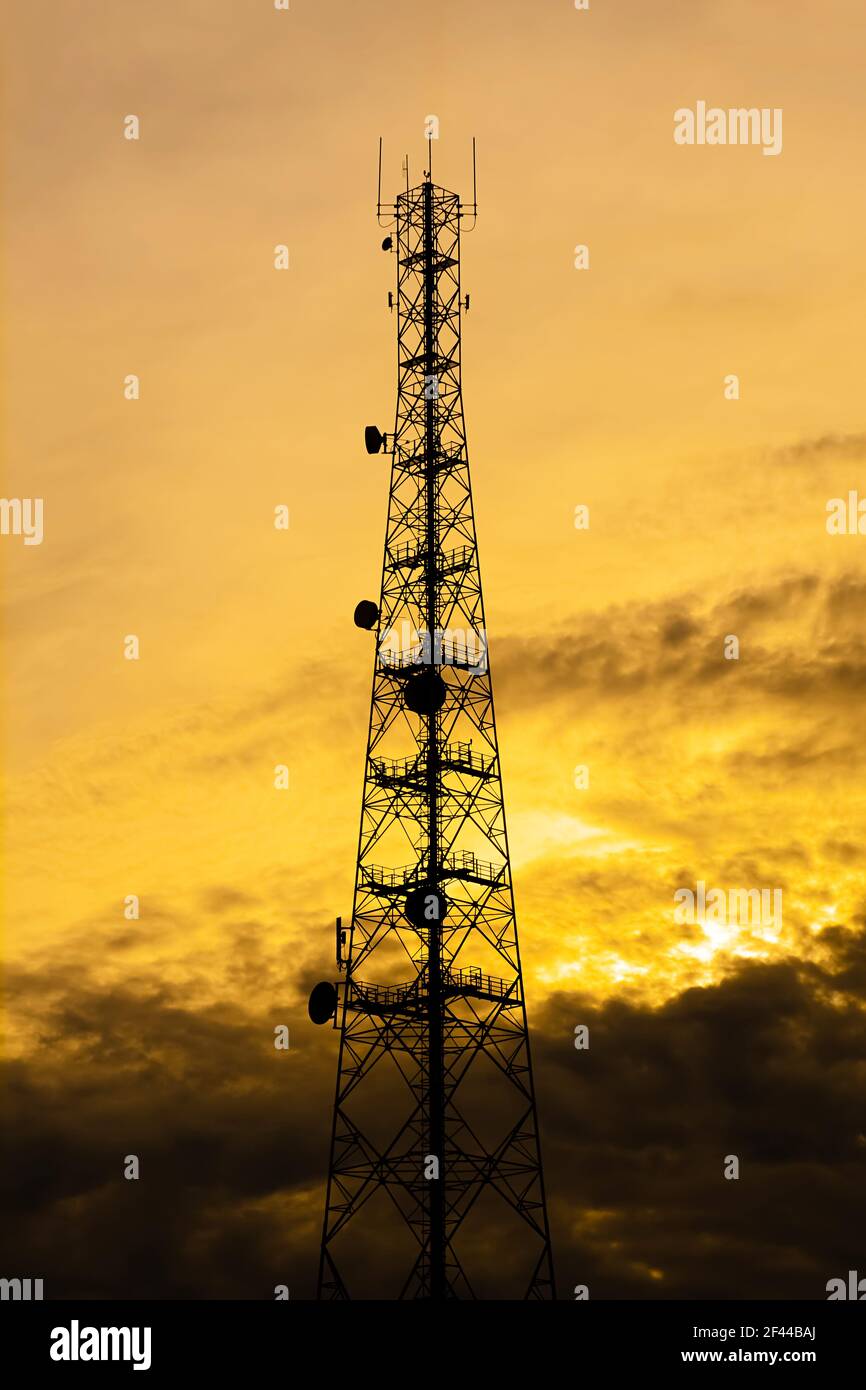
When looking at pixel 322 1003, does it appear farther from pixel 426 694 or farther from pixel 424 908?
pixel 426 694

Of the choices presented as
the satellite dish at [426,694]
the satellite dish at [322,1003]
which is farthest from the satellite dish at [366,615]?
the satellite dish at [322,1003]

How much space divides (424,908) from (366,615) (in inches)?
544

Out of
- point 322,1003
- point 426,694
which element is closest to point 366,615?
point 426,694

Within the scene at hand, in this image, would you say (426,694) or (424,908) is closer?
(424,908)

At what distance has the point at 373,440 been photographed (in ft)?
281

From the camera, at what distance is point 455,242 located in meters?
86.8

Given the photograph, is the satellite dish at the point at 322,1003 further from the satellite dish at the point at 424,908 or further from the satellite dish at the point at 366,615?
the satellite dish at the point at 366,615

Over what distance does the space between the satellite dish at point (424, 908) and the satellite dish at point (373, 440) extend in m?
20.5

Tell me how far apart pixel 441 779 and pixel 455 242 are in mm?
25168

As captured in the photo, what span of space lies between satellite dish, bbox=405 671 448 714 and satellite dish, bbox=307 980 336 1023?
1244 centimetres

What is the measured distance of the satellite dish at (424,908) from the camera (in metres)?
78.3

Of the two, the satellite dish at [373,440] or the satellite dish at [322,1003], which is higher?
the satellite dish at [373,440]
